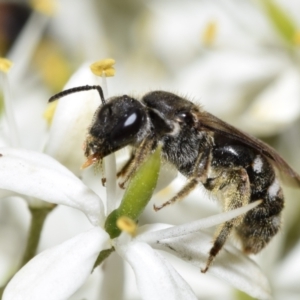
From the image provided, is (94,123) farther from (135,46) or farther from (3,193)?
(135,46)

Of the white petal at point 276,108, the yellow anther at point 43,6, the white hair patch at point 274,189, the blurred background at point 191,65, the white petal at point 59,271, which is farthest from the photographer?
the yellow anther at point 43,6

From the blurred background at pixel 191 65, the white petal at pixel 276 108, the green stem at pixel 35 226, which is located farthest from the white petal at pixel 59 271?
the white petal at pixel 276 108

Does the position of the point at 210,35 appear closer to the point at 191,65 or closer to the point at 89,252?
the point at 191,65

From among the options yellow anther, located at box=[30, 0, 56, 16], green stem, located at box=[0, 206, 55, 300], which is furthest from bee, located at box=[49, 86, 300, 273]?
yellow anther, located at box=[30, 0, 56, 16]

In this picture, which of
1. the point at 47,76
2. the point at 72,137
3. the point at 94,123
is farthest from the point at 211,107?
the point at 94,123

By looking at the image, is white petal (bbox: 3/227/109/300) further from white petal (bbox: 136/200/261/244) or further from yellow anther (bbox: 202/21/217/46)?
yellow anther (bbox: 202/21/217/46)

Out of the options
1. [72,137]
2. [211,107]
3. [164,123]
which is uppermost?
[164,123]

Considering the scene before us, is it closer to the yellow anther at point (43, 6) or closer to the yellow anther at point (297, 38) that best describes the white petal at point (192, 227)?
the yellow anther at point (297, 38)

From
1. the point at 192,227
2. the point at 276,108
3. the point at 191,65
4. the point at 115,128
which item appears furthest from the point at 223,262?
the point at 191,65
